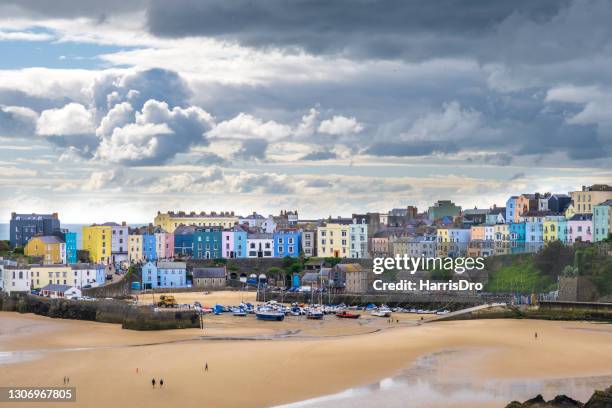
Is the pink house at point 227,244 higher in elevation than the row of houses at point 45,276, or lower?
higher

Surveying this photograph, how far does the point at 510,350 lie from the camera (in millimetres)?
39844

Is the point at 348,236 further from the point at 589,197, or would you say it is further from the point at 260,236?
the point at 589,197

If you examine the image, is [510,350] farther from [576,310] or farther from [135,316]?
[135,316]

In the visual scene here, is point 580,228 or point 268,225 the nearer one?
point 580,228

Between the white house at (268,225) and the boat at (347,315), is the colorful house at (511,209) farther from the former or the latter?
the boat at (347,315)

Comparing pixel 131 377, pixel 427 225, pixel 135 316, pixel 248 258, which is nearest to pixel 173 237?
pixel 248 258

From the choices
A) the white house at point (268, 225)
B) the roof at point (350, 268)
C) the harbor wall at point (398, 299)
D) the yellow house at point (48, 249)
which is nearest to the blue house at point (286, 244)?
the white house at point (268, 225)

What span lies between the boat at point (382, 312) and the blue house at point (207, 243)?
36.7 meters

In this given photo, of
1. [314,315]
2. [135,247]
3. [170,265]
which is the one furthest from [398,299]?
[135,247]

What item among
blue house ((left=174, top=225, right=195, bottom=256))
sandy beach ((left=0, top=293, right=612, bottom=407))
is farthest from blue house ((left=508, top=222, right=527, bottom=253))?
sandy beach ((left=0, top=293, right=612, bottom=407))

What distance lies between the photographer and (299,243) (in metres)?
98.9

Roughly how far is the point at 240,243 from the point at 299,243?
589cm

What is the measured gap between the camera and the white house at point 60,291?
6544 centimetres

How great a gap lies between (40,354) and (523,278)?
126 feet
